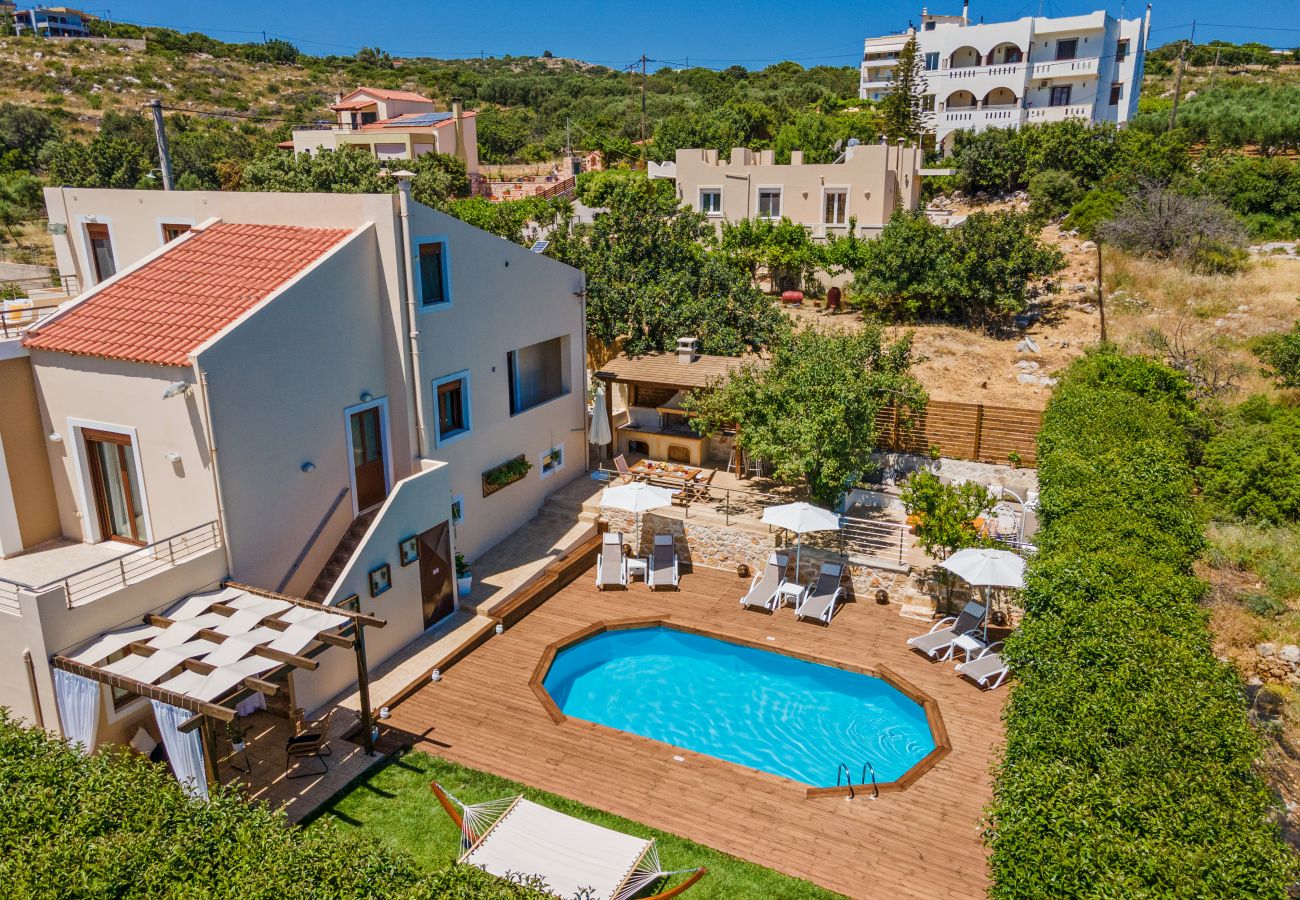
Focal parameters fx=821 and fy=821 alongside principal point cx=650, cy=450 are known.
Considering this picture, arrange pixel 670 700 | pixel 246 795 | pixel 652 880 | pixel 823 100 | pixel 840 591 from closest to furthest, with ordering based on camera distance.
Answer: pixel 652 880 → pixel 246 795 → pixel 670 700 → pixel 840 591 → pixel 823 100

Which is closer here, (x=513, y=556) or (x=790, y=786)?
(x=790, y=786)

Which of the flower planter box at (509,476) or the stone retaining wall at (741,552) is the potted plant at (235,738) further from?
the stone retaining wall at (741,552)

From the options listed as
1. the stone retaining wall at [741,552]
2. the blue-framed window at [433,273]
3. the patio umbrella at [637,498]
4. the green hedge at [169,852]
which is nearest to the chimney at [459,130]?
the blue-framed window at [433,273]

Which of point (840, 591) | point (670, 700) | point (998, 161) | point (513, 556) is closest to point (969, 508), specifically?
point (840, 591)

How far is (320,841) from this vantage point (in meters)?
8.29

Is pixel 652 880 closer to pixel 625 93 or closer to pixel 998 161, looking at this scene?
pixel 998 161

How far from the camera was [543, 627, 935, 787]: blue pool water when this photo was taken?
14.8 m

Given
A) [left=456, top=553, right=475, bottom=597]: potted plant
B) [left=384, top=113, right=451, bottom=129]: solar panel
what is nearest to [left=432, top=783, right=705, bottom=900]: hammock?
[left=456, top=553, right=475, bottom=597]: potted plant

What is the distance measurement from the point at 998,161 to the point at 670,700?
157 feet

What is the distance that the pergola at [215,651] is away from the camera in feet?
36.5

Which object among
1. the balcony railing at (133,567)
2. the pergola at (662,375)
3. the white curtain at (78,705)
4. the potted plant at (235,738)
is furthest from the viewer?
the pergola at (662,375)

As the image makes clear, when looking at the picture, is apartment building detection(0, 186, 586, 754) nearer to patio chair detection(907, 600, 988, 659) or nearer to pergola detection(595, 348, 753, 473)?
pergola detection(595, 348, 753, 473)

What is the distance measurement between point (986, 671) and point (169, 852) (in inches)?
553

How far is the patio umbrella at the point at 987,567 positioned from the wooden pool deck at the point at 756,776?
1971 millimetres
